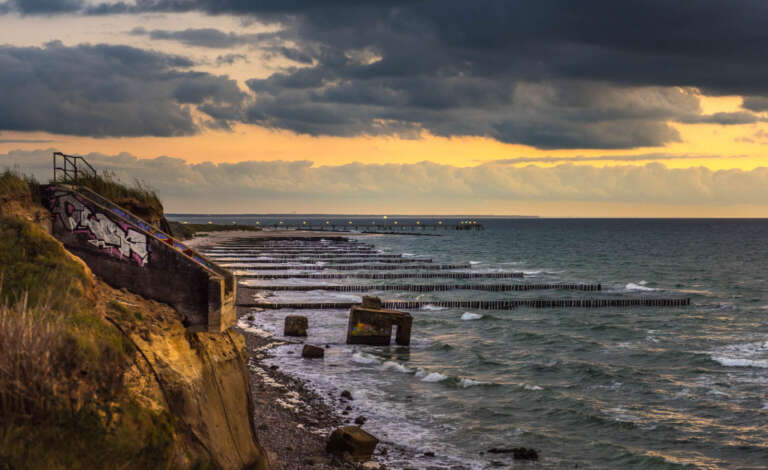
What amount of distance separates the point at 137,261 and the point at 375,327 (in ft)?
53.0

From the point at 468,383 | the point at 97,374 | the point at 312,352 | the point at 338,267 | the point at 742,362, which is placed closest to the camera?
the point at 97,374

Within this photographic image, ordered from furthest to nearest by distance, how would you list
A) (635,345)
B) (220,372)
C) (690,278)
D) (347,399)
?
(690,278), (635,345), (347,399), (220,372)

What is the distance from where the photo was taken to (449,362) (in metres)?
25.1

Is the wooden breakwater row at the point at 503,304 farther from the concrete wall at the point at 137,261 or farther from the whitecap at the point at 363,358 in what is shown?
the concrete wall at the point at 137,261

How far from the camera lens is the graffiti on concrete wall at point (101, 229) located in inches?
474

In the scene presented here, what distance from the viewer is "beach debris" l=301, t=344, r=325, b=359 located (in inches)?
964

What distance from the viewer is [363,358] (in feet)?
80.6

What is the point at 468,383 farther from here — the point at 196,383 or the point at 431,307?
the point at 431,307

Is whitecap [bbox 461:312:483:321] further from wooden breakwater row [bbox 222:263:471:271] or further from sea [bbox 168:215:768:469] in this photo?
wooden breakwater row [bbox 222:263:471:271]

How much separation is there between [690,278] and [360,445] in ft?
198

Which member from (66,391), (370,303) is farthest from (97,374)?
(370,303)

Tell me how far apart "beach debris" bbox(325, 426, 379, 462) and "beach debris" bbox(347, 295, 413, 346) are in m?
12.3

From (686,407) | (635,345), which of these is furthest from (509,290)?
(686,407)

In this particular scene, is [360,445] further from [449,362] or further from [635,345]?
[635,345]
